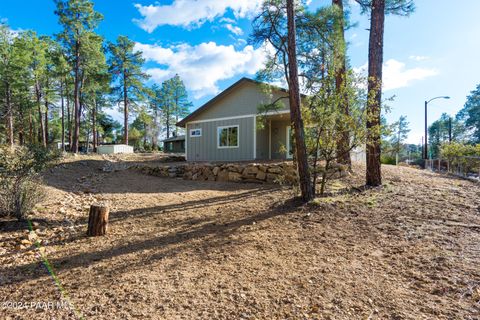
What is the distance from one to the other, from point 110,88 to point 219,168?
62.7 feet

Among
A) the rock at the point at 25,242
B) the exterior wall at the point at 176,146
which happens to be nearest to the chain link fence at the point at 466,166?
the rock at the point at 25,242

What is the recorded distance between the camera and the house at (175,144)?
30225 mm

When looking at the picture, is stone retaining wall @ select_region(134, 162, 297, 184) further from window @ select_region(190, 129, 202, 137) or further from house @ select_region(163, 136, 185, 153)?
house @ select_region(163, 136, 185, 153)

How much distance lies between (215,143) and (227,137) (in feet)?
2.96

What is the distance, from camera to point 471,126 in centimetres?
3772

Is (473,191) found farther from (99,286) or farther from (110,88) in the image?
(110,88)

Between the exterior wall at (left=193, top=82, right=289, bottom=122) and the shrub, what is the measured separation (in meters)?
8.53

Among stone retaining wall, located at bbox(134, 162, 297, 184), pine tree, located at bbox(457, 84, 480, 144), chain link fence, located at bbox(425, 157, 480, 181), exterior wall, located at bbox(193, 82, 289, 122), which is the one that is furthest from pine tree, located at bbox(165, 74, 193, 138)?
pine tree, located at bbox(457, 84, 480, 144)

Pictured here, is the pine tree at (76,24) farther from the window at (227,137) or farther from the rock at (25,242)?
the rock at (25,242)

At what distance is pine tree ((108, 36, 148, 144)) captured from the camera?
22.3 m

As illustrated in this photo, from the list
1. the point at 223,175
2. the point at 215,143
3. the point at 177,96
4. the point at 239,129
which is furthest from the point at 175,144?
the point at 223,175

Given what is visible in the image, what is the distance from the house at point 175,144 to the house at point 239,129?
1638 cm

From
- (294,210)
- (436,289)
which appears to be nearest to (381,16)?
(294,210)

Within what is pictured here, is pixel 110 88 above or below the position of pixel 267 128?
above
